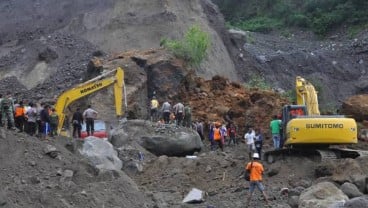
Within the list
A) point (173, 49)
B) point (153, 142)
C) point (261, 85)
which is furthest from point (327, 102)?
point (153, 142)

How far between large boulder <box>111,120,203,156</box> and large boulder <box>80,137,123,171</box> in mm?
2752

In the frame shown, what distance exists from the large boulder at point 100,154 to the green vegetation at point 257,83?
17325mm

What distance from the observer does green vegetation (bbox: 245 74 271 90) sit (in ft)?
130

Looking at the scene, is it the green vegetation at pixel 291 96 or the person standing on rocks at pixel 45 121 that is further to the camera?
the green vegetation at pixel 291 96

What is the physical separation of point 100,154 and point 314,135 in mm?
5549

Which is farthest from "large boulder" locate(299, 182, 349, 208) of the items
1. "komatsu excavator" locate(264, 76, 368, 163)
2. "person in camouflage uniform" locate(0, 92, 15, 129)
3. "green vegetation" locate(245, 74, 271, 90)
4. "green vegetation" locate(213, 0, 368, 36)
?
"green vegetation" locate(213, 0, 368, 36)

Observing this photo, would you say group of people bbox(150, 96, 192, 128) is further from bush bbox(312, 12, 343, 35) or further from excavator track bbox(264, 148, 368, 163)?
bush bbox(312, 12, 343, 35)

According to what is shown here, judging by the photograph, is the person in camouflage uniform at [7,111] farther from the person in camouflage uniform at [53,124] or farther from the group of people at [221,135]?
the group of people at [221,135]

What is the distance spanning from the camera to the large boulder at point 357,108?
2964 centimetres

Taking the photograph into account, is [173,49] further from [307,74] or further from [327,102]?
[307,74]

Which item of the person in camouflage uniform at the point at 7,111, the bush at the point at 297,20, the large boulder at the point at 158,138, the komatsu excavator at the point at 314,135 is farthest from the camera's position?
the bush at the point at 297,20

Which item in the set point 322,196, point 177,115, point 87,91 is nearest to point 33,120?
point 87,91

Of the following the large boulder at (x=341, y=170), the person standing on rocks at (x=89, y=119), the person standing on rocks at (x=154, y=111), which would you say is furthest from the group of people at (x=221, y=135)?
the large boulder at (x=341, y=170)

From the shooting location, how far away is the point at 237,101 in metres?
32.6
